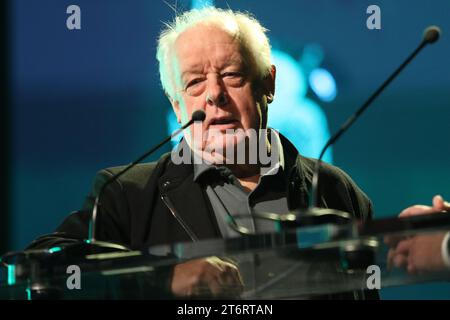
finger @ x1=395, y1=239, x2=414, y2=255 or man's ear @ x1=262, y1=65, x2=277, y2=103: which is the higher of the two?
man's ear @ x1=262, y1=65, x2=277, y2=103

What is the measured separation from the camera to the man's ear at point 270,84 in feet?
8.81

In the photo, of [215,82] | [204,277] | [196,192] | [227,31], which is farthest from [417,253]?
[227,31]

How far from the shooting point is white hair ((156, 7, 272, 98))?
8.48ft

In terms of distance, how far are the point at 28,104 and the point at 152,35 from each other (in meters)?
0.59

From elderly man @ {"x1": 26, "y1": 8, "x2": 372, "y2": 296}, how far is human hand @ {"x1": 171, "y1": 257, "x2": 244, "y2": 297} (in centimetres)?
54

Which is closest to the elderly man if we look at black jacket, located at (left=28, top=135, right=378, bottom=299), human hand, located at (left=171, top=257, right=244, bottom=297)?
black jacket, located at (left=28, top=135, right=378, bottom=299)

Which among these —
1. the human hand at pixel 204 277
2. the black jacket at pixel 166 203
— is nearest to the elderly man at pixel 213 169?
the black jacket at pixel 166 203

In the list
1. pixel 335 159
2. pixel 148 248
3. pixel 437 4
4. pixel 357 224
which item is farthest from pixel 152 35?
pixel 357 224

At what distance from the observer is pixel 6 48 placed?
3342 mm

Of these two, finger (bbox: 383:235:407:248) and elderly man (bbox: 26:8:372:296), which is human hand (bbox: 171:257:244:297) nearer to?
finger (bbox: 383:235:407:248)

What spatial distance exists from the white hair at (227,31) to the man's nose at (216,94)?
0.16m

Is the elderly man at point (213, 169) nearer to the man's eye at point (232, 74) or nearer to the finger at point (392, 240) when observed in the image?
the man's eye at point (232, 74)

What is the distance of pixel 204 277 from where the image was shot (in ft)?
5.60

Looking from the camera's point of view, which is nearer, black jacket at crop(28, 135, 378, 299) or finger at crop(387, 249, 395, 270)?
finger at crop(387, 249, 395, 270)
